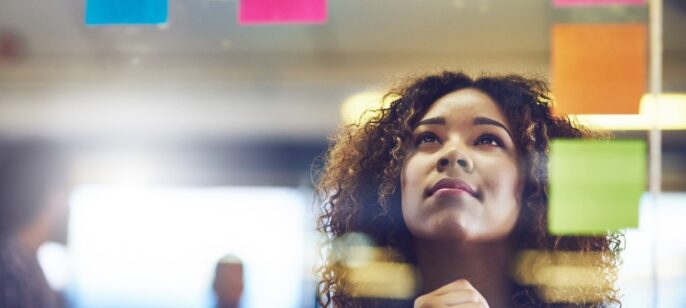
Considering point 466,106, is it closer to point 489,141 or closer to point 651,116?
point 489,141

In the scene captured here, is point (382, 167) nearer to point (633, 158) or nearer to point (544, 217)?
point (544, 217)

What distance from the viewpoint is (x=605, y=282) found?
215 cm

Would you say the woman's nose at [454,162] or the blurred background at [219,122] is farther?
the blurred background at [219,122]

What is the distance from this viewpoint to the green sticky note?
6.92 feet

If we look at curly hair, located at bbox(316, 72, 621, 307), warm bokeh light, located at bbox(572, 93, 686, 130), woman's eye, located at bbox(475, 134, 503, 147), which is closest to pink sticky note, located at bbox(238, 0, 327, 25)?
curly hair, located at bbox(316, 72, 621, 307)

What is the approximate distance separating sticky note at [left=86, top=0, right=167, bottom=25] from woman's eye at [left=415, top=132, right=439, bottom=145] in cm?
78

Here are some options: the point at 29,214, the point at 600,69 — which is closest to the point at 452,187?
the point at 600,69

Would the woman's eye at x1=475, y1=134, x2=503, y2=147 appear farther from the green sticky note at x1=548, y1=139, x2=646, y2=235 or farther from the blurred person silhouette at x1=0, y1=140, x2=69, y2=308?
the blurred person silhouette at x1=0, y1=140, x2=69, y2=308

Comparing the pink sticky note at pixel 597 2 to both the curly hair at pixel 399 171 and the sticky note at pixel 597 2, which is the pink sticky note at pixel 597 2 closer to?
the sticky note at pixel 597 2

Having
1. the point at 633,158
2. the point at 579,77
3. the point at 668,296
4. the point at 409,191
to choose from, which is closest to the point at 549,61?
the point at 579,77

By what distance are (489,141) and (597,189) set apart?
29 centimetres

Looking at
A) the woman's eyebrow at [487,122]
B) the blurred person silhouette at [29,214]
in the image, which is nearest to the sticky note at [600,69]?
the woman's eyebrow at [487,122]

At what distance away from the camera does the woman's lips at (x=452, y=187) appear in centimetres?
211

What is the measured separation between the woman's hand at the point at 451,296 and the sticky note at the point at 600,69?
1.68 feet
